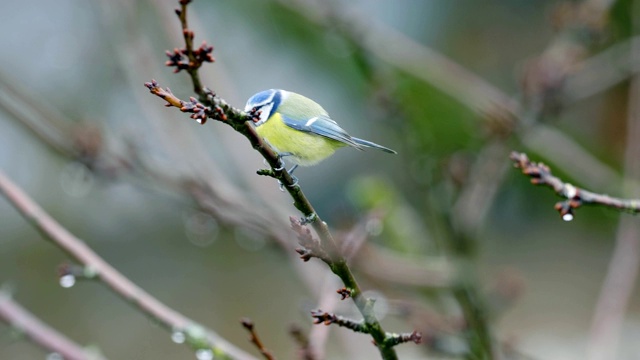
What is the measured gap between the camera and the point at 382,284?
2.67m

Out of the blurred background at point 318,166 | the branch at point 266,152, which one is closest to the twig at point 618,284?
the blurred background at point 318,166

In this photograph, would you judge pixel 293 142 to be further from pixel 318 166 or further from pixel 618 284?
pixel 318 166

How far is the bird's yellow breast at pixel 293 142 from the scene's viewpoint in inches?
43.5

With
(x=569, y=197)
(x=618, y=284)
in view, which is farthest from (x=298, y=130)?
(x=618, y=284)

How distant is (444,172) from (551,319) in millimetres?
3962

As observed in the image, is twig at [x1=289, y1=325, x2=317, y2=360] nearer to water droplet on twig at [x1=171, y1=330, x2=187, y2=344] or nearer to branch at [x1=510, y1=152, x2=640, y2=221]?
water droplet on twig at [x1=171, y1=330, x2=187, y2=344]

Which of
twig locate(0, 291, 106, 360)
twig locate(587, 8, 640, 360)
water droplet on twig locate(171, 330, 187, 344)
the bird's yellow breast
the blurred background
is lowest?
twig locate(0, 291, 106, 360)

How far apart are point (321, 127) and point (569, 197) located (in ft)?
1.40

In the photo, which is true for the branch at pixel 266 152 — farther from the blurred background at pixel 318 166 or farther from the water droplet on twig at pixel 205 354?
the blurred background at pixel 318 166

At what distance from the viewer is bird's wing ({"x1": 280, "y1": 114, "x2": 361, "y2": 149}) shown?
1146 millimetres

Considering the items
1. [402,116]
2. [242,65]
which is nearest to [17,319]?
[402,116]

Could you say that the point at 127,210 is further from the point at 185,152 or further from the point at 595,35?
the point at 595,35

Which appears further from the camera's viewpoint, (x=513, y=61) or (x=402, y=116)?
(x=513, y=61)

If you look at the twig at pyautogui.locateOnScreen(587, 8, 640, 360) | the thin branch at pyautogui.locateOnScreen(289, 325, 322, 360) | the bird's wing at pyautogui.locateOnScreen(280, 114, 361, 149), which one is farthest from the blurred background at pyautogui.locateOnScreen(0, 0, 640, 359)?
the bird's wing at pyautogui.locateOnScreen(280, 114, 361, 149)
